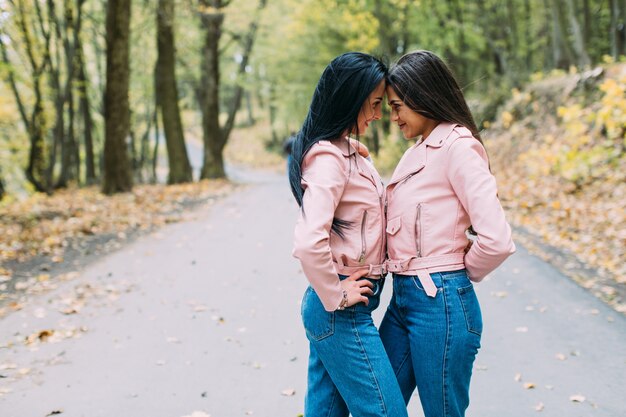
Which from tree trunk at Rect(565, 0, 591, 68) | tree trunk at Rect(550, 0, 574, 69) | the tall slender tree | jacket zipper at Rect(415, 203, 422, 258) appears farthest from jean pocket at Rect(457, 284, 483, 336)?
the tall slender tree

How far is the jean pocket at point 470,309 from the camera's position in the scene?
238 centimetres

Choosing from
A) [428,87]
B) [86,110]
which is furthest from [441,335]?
[86,110]

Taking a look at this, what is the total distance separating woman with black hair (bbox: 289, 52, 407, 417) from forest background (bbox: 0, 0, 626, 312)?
0.40m

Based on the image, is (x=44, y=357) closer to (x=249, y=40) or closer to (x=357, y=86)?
(x=357, y=86)

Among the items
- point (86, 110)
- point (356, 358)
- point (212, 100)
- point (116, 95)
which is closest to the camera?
point (356, 358)

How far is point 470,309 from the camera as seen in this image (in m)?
2.40

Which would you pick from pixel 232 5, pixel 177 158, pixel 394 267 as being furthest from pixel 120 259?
pixel 232 5

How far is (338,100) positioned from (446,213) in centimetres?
63

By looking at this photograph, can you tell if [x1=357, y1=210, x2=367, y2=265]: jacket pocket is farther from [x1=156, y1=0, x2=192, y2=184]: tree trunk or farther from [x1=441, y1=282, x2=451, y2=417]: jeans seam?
[x1=156, y1=0, x2=192, y2=184]: tree trunk

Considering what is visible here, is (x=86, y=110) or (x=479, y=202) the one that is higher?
(x=86, y=110)

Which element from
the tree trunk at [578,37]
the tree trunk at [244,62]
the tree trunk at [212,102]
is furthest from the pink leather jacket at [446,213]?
the tree trunk at [244,62]

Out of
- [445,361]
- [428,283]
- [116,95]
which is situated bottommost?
[445,361]

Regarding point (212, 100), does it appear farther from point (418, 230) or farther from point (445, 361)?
point (445, 361)

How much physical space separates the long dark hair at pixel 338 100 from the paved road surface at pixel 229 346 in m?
2.36
